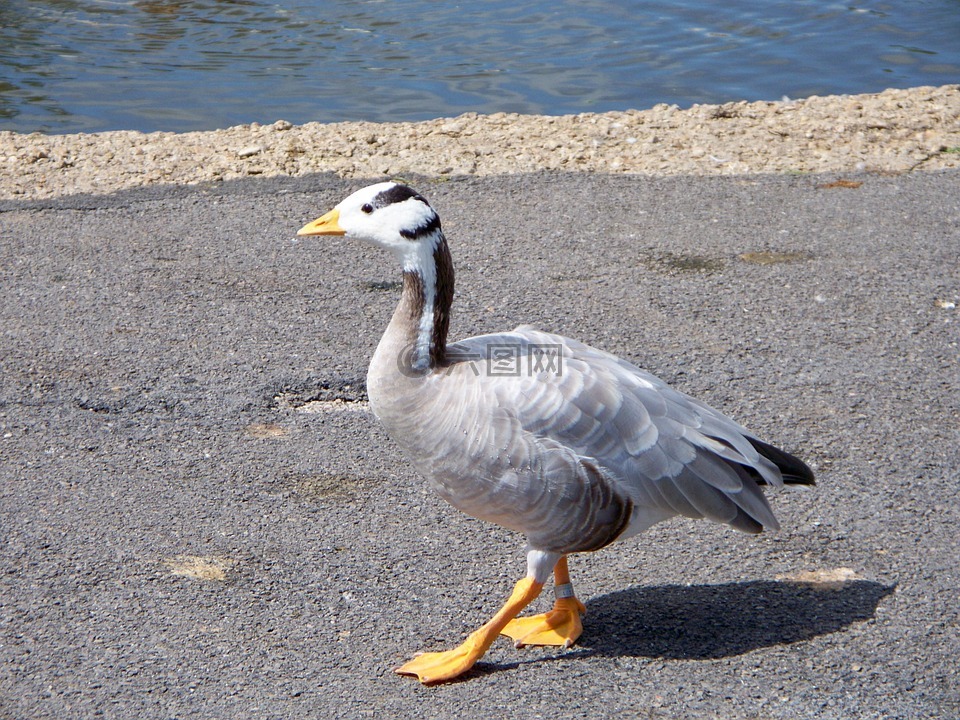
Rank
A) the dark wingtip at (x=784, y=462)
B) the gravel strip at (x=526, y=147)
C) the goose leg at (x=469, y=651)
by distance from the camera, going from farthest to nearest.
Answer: the gravel strip at (x=526, y=147), the dark wingtip at (x=784, y=462), the goose leg at (x=469, y=651)

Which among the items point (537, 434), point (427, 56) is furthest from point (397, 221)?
point (427, 56)

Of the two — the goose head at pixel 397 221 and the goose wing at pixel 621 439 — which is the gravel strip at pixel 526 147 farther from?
the goose wing at pixel 621 439

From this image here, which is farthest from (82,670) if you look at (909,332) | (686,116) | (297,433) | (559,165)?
(686,116)

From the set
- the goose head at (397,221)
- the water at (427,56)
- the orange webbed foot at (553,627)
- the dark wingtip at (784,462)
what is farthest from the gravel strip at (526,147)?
the orange webbed foot at (553,627)

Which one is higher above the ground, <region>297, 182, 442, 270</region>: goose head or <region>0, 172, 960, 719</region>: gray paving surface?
<region>297, 182, 442, 270</region>: goose head

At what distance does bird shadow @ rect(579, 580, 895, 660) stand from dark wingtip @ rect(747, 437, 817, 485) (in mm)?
439

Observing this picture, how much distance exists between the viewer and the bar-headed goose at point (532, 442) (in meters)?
3.57

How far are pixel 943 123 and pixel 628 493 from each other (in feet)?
22.0

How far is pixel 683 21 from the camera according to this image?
14906mm

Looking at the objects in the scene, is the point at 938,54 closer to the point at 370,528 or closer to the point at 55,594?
the point at 370,528

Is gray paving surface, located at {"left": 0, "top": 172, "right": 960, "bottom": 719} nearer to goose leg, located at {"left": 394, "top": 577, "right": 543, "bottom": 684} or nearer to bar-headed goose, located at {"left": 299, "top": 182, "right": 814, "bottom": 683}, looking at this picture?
goose leg, located at {"left": 394, "top": 577, "right": 543, "bottom": 684}

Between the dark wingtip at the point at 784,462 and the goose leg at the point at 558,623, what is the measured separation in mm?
863

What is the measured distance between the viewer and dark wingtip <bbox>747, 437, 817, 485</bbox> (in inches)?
153

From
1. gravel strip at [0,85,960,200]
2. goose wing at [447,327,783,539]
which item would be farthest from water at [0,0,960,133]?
goose wing at [447,327,783,539]
